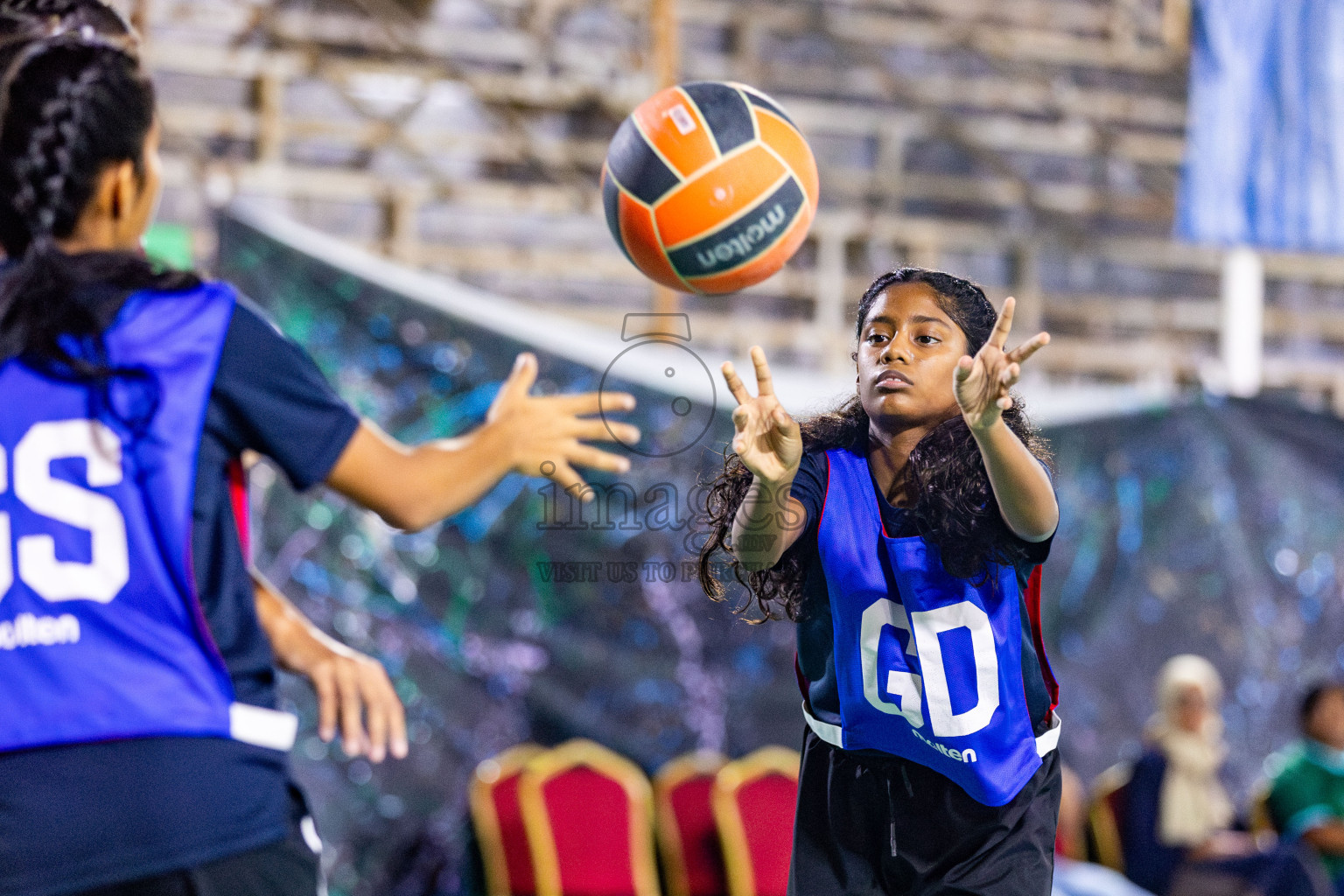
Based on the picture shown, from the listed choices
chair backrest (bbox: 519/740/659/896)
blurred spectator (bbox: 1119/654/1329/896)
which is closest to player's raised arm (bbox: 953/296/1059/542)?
→ chair backrest (bbox: 519/740/659/896)

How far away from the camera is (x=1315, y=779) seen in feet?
18.7

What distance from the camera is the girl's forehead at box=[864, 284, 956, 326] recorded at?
2.29 m

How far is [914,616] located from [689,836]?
3.51m

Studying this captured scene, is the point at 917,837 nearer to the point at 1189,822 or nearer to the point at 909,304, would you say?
the point at 909,304

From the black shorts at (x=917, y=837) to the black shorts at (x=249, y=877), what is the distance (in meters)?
0.88

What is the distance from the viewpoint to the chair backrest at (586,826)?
17.4 ft

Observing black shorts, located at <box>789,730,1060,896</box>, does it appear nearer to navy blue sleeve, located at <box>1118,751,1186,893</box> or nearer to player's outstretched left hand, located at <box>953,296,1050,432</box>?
player's outstretched left hand, located at <box>953,296,1050,432</box>

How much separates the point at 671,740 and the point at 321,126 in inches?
174

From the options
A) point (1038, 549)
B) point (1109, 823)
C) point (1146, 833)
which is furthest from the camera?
point (1109, 823)

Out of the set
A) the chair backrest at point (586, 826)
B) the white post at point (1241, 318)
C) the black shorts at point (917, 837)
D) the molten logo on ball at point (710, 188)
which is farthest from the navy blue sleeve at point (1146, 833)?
the molten logo on ball at point (710, 188)

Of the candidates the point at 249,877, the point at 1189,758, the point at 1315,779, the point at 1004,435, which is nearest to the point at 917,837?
the point at 1004,435

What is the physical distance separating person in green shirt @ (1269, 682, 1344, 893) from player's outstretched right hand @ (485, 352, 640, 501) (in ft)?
15.5

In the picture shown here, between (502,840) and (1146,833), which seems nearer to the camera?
(502,840)

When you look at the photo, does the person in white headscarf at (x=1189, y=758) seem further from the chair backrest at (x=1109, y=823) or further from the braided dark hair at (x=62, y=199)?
the braided dark hair at (x=62, y=199)
